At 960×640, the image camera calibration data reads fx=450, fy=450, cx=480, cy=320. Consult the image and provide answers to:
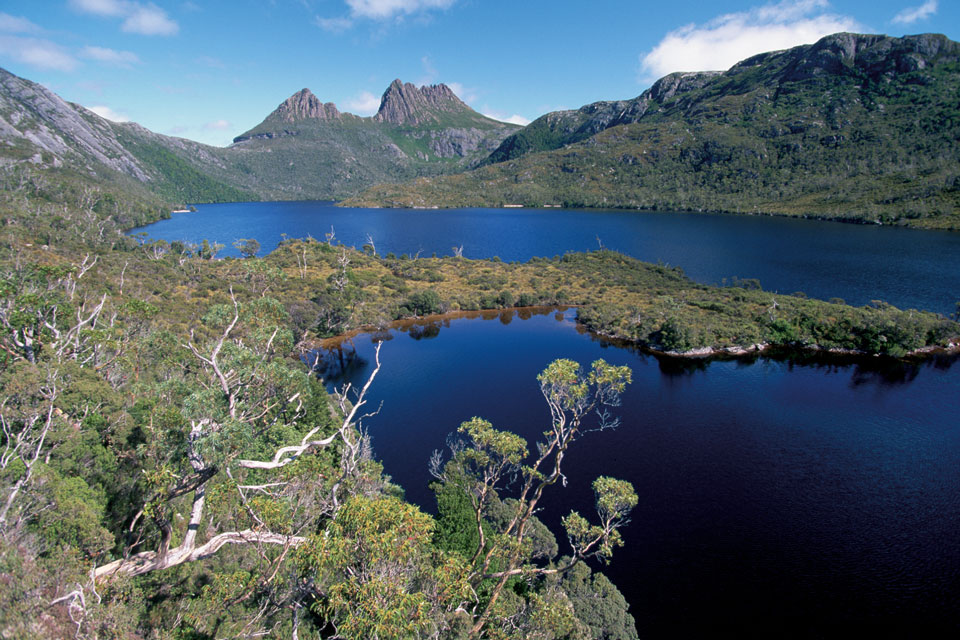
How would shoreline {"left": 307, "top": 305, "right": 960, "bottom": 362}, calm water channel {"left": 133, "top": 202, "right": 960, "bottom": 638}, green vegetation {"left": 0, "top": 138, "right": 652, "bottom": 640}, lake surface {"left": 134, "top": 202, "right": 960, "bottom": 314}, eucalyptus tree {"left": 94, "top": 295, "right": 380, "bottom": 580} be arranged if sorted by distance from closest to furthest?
green vegetation {"left": 0, "top": 138, "right": 652, "bottom": 640} → eucalyptus tree {"left": 94, "top": 295, "right": 380, "bottom": 580} → calm water channel {"left": 133, "top": 202, "right": 960, "bottom": 638} → shoreline {"left": 307, "top": 305, "right": 960, "bottom": 362} → lake surface {"left": 134, "top": 202, "right": 960, "bottom": 314}

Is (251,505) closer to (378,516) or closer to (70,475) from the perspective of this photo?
(378,516)

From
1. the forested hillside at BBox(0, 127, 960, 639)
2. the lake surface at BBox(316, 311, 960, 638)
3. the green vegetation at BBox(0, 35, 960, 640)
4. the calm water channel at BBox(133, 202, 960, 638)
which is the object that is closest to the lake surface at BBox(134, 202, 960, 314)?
the calm water channel at BBox(133, 202, 960, 638)

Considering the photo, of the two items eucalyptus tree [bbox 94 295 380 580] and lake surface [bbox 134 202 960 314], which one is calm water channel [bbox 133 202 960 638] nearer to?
lake surface [bbox 134 202 960 314]

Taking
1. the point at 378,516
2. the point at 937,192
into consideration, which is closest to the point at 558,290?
the point at 378,516

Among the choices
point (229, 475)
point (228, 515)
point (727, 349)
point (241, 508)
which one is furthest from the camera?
point (727, 349)

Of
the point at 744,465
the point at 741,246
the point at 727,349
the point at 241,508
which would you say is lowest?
the point at 744,465

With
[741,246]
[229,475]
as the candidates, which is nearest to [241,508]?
[229,475]

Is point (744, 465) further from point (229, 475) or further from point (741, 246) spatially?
point (741, 246)
